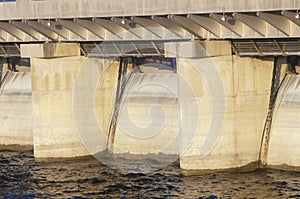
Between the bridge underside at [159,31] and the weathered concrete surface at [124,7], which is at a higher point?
the weathered concrete surface at [124,7]

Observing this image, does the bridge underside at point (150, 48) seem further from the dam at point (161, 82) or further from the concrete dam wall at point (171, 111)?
the concrete dam wall at point (171, 111)

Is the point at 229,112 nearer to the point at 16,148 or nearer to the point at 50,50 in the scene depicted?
the point at 50,50

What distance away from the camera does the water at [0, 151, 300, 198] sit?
3844 cm

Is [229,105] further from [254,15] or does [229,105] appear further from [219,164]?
[254,15]

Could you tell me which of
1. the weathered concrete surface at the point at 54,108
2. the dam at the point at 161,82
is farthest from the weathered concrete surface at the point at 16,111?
the weathered concrete surface at the point at 54,108

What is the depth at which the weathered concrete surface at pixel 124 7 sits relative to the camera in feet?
122

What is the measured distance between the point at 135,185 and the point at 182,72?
6177 mm

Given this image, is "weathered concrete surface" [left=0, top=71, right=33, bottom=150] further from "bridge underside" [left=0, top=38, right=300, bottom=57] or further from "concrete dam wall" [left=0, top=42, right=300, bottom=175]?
"bridge underside" [left=0, top=38, right=300, bottom=57]

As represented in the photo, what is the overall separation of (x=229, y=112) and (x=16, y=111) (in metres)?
19.7

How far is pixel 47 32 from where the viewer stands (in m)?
49.1

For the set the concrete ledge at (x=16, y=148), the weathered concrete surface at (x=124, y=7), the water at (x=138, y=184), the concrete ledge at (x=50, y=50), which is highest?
the weathered concrete surface at (x=124, y=7)

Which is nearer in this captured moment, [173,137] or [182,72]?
[182,72]

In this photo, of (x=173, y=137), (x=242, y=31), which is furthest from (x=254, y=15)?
(x=173, y=137)

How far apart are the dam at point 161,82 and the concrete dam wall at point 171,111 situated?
6 cm
